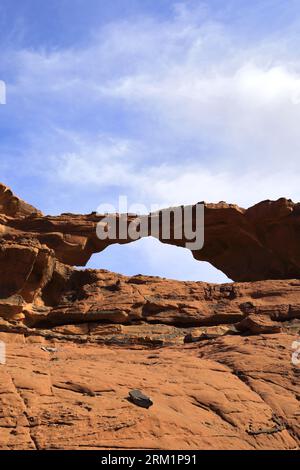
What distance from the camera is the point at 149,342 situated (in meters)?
19.5

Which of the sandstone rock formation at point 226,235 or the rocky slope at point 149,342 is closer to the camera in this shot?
the rocky slope at point 149,342

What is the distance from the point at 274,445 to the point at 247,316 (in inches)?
365

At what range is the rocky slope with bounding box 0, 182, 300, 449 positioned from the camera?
1075 centimetres

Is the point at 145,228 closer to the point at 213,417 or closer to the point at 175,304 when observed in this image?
the point at 175,304

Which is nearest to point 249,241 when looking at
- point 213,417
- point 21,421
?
point 213,417

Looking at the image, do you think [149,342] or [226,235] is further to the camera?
[226,235]

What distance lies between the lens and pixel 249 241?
29484 mm

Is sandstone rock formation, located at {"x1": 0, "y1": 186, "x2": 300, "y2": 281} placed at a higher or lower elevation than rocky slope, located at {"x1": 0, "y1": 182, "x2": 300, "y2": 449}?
higher

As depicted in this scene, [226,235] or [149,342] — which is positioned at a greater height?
[226,235]

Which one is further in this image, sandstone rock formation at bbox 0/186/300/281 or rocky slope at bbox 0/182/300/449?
sandstone rock formation at bbox 0/186/300/281

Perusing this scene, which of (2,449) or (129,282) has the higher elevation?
(129,282)

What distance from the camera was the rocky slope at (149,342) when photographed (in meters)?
10.8

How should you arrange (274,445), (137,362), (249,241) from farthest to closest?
(249,241) → (137,362) → (274,445)

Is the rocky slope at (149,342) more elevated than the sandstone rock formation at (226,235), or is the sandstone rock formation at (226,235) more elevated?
the sandstone rock formation at (226,235)
